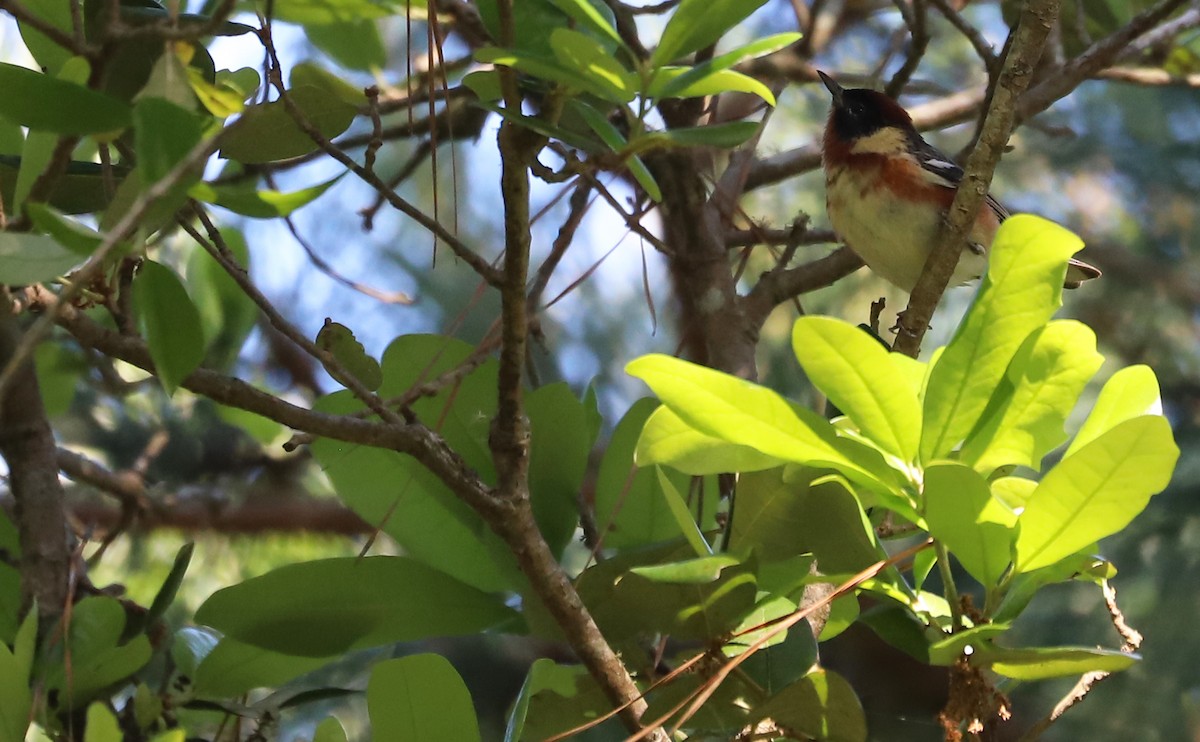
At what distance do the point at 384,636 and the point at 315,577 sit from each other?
8 cm

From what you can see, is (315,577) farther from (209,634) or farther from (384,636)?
(209,634)

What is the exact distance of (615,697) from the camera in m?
0.99

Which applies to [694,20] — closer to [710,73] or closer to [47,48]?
[710,73]

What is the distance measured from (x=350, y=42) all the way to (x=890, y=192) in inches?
39.1

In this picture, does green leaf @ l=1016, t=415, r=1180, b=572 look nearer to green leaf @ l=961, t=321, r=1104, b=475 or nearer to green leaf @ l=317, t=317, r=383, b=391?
green leaf @ l=961, t=321, r=1104, b=475

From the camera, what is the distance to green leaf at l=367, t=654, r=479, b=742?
96 cm

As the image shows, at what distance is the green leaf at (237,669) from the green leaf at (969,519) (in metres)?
0.58

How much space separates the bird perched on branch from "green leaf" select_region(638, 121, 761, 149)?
3.70ft

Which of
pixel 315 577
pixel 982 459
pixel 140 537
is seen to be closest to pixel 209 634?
Result: pixel 315 577

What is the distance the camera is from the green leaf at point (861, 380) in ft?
2.67

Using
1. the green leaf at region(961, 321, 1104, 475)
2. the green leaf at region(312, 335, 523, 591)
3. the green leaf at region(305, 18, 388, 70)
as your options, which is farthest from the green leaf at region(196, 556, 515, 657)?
the green leaf at region(305, 18, 388, 70)

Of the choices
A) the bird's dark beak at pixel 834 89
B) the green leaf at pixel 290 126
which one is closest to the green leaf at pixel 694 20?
the green leaf at pixel 290 126

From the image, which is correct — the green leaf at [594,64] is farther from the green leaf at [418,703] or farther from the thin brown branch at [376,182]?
the green leaf at [418,703]

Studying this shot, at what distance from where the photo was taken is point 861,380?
0.84m
